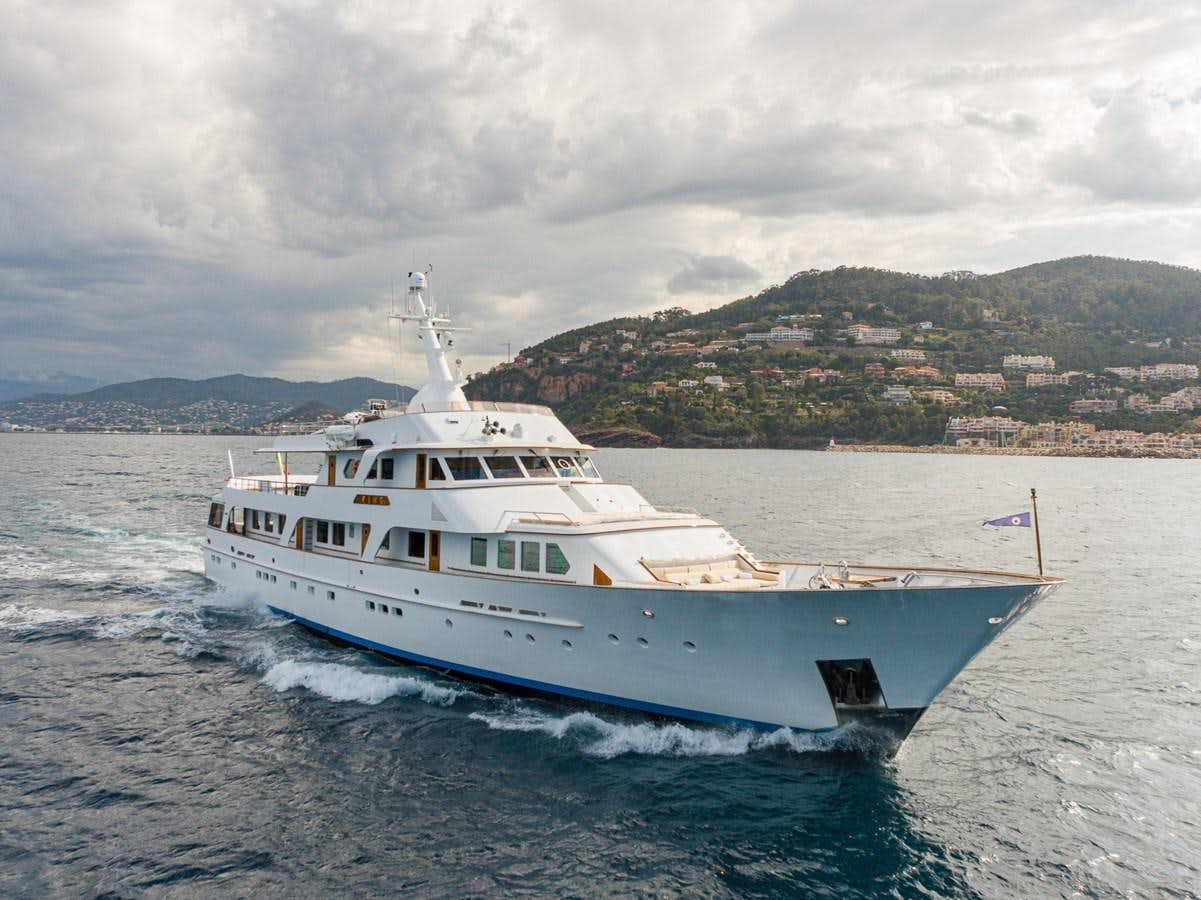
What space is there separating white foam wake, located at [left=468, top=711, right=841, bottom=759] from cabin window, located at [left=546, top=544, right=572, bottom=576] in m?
2.67

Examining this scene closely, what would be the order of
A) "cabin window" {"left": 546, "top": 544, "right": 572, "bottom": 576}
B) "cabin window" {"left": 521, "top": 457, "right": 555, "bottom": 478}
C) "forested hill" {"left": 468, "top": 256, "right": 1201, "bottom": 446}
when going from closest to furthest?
"cabin window" {"left": 546, "top": 544, "right": 572, "bottom": 576} < "cabin window" {"left": 521, "top": 457, "right": 555, "bottom": 478} < "forested hill" {"left": 468, "top": 256, "right": 1201, "bottom": 446}

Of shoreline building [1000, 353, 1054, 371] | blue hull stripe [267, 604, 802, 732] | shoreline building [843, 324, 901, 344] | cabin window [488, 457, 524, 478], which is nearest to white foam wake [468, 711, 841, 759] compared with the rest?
blue hull stripe [267, 604, 802, 732]

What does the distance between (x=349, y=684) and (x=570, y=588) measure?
6118 millimetres

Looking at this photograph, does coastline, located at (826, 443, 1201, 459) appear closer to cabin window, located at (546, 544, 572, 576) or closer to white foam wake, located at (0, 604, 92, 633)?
white foam wake, located at (0, 604, 92, 633)

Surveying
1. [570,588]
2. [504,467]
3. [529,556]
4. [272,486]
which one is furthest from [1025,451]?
[570,588]

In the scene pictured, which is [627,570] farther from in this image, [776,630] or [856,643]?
[856,643]

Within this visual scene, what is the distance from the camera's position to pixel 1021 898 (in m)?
8.80

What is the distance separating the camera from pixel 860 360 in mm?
163375

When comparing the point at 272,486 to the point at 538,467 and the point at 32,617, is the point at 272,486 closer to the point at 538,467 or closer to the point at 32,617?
the point at 32,617

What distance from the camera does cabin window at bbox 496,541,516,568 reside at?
1459cm

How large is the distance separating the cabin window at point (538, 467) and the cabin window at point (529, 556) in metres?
3.04

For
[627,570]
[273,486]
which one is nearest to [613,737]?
[627,570]

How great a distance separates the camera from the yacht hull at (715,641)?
36.8ft

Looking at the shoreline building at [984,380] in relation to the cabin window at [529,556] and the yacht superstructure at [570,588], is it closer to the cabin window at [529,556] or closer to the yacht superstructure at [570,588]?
the yacht superstructure at [570,588]
